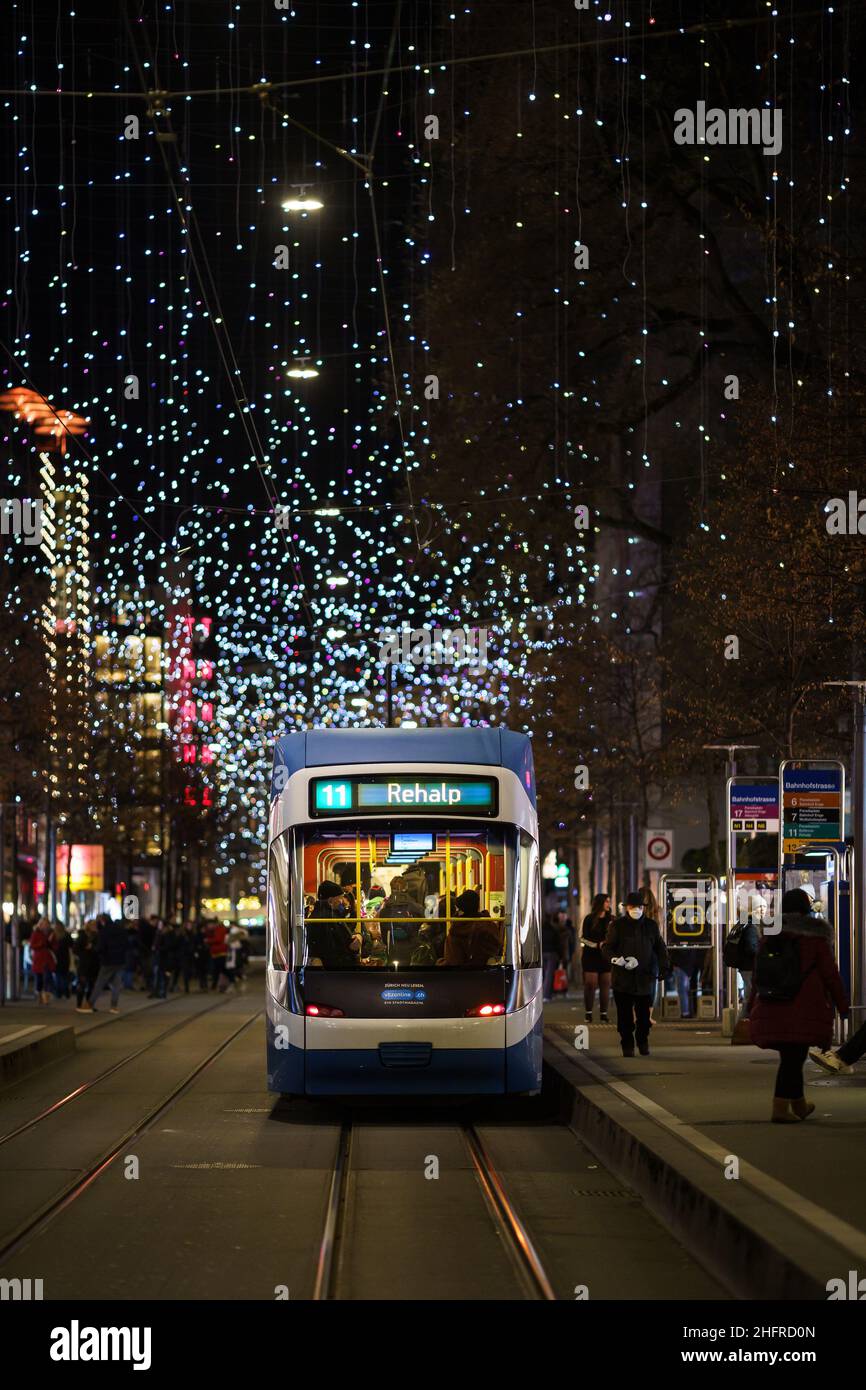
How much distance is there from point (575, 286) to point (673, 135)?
3396mm

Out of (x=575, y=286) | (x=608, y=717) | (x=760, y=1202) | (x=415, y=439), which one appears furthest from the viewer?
(x=608, y=717)

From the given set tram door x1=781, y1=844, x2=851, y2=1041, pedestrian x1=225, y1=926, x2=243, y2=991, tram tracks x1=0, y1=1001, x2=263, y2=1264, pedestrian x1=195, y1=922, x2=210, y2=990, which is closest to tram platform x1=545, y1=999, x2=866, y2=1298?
tram door x1=781, y1=844, x2=851, y2=1041

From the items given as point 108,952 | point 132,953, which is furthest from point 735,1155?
point 132,953

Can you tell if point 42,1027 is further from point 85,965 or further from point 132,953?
point 132,953

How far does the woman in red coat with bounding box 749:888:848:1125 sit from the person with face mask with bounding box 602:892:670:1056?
7626 mm

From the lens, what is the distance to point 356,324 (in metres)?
32.4

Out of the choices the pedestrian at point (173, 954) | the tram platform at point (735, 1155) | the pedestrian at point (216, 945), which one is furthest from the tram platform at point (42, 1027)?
the tram platform at point (735, 1155)

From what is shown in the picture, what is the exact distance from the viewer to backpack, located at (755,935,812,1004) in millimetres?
15359

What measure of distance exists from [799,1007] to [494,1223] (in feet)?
11.7

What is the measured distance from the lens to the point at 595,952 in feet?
105

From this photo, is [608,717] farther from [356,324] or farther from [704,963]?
[356,324]

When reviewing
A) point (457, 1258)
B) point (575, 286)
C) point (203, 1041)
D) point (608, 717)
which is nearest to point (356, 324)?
point (575, 286)

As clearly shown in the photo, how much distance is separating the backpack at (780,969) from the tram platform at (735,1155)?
91 centimetres

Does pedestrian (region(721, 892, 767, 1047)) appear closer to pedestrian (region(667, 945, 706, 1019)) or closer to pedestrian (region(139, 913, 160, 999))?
pedestrian (region(667, 945, 706, 1019))
